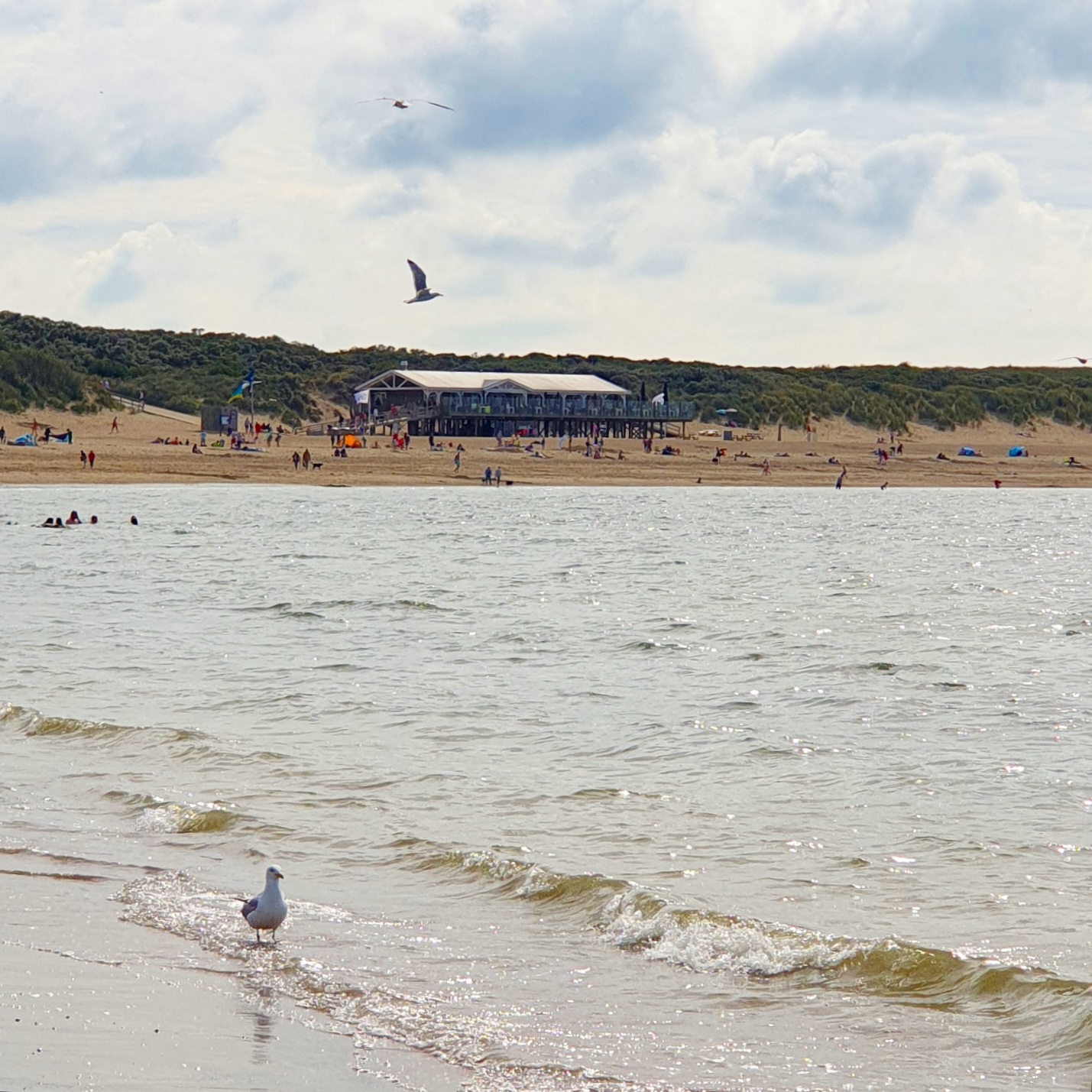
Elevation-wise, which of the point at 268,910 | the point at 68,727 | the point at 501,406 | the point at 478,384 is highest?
the point at 478,384

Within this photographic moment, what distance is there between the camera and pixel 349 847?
436 inches

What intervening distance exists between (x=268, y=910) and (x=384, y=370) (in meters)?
120

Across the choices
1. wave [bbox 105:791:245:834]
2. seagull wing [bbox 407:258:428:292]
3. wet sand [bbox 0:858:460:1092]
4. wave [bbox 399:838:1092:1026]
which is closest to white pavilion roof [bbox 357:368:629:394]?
seagull wing [bbox 407:258:428:292]

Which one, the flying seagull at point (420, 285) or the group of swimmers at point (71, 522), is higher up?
the flying seagull at point (420, 285)

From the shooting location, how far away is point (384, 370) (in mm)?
127438

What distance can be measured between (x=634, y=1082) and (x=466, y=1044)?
2.82 feet

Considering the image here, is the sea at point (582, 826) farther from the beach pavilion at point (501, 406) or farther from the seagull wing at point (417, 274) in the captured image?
the beach pavilion at point (501, 406)

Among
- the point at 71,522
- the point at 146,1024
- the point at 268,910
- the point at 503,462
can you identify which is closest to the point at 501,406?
the point at 503,462

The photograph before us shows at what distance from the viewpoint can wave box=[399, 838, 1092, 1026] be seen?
820 cm

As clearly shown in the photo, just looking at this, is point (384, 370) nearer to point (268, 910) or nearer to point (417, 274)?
point (417, 274)

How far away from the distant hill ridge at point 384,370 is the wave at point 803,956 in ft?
258

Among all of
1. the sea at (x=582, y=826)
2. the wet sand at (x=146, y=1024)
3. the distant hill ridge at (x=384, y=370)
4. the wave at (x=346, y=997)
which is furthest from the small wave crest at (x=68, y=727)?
the distant hill ridge at (x=384, y=370)

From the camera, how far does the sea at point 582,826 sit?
773 cm

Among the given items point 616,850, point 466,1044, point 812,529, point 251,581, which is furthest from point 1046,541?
point 466,1044
